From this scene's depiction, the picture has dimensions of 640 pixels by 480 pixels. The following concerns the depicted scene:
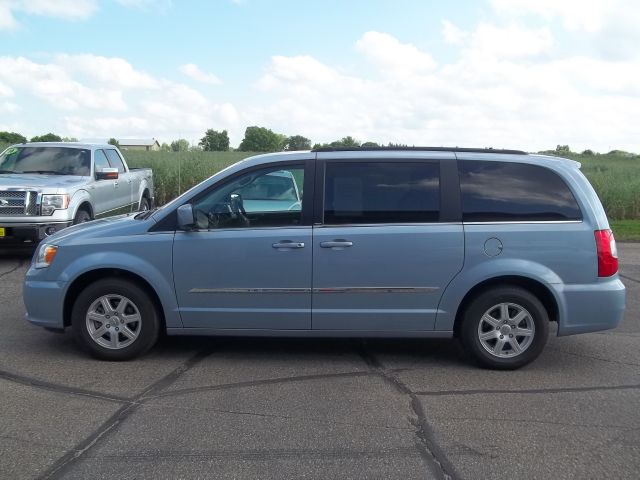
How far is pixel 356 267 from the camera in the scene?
18.1ft

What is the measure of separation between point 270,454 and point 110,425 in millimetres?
1145

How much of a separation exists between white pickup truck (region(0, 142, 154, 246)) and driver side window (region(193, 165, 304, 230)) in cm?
543

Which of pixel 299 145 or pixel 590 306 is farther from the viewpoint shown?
pixel 299 145

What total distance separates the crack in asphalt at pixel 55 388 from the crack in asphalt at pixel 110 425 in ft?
0.52

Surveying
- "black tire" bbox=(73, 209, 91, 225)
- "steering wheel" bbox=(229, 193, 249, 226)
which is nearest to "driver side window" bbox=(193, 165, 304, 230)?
"steering wheel" bbox=(229, 193, 249, 226)

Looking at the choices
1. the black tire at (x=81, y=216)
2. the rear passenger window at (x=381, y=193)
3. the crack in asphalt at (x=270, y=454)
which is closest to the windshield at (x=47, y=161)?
the black tire at (x=81, y=216)

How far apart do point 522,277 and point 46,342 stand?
4359 millimetres

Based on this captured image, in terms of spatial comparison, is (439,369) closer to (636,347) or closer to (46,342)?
(636,347)

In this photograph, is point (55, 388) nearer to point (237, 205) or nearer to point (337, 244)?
point (237, 205)

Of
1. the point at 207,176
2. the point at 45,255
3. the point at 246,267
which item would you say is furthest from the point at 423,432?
the point at 207,176

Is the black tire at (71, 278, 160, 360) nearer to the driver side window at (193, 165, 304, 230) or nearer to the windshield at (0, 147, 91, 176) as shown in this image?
the driver side window at (193, 165, 304, 230)

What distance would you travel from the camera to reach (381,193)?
222 inches

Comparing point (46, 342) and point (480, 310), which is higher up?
point (480, 310)

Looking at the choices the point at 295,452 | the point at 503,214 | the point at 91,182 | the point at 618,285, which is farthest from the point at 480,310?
the point at 91,182
